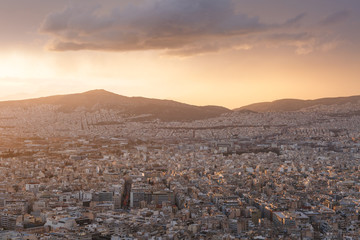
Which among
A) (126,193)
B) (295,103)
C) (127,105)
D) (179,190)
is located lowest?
(126,193)

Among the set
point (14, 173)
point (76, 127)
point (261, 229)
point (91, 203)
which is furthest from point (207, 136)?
point (261, 229)

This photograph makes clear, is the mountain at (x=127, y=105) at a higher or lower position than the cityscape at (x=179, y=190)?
higher

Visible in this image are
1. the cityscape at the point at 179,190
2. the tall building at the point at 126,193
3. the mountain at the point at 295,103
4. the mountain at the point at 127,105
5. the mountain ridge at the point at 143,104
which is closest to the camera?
the cityscape at the point at 179,190

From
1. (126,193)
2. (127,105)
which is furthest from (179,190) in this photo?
(127,105)

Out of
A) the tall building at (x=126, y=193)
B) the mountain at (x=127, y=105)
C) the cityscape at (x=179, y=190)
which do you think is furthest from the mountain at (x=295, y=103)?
the tall building at (x=126, y=193)

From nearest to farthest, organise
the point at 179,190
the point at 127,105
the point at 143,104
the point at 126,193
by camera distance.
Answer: the point at 179,190, the point at 126,193, the point at 127,105, the point at 143,104

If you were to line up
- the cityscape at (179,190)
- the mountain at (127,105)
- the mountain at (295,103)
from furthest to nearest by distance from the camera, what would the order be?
the mountain at (295,103)
the mountain at (127,105)
the cityscape at (179,190)

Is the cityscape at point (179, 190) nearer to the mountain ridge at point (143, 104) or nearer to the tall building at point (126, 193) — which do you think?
the tall building at point (126, 193)

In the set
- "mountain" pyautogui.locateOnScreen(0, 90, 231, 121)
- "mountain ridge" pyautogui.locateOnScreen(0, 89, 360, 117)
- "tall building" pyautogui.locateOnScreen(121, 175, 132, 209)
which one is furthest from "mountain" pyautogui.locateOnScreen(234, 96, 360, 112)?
"tall building" pyautogui.locateOnScreen(121, 175, 132, 209)

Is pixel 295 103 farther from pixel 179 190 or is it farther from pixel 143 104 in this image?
pixel 179 190
